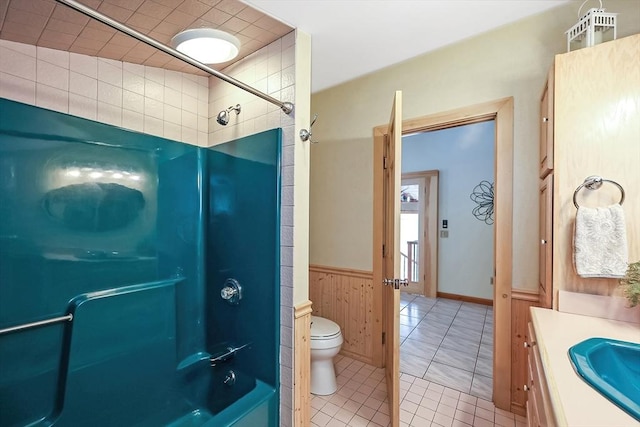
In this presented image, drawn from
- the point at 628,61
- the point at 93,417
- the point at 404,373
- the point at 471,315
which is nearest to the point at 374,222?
the point at 404,373

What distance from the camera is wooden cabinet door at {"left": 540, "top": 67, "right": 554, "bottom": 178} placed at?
53.5 inches

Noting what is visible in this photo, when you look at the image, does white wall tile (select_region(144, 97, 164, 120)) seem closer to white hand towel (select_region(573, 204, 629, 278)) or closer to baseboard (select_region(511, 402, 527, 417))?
white hand towel (select_region(573, 204, 629, 278))

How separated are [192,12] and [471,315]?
13.3ft

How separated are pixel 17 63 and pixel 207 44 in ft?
2.71

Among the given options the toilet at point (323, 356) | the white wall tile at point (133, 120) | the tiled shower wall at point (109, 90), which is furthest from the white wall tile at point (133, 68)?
the toilet at point (323, 356)

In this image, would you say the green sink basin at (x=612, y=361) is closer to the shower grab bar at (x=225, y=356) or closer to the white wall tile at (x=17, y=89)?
the shower grab bar at (x=225, y=356)

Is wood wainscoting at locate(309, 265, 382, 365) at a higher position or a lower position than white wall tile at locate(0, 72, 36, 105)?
lower

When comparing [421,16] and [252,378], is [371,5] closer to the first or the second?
[421,16]

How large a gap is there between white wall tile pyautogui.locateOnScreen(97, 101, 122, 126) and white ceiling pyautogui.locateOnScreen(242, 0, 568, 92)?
0.93 metres

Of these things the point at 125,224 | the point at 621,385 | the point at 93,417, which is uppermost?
the point at 125,224

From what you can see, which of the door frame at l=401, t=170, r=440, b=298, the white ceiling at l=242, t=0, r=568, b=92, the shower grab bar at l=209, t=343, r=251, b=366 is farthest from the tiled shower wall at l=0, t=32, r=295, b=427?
the door frame at l=401, t=170, r=440, b=298

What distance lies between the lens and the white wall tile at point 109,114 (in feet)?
4.79

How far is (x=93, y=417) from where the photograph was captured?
129 cm

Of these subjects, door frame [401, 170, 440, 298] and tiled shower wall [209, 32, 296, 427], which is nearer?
tiled shower wall [209, 32, 296, 427]
